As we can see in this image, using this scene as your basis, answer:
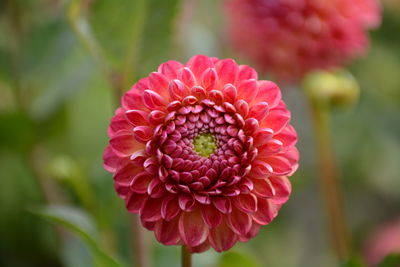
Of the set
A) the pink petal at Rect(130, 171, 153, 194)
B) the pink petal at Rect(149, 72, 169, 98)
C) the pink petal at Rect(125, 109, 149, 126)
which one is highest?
the pink petal at Rect(149, 72, 169, 98)

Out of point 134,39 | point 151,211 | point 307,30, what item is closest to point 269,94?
point 151,211

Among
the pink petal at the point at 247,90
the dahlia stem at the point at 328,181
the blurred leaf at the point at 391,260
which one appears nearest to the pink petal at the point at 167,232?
the pink petal at the point at 247,90

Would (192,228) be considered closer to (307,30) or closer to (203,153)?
(203,153)

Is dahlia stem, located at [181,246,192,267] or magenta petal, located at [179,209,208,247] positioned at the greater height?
magenta petal, located at [179,209,208,247]

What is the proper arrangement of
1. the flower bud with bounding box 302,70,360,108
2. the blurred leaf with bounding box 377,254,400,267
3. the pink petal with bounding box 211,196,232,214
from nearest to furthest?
1. the pink petal with bounding box 211,196,232,214
2. the blurred leaf with bounding box 377,254,400,267
3. the flower bud with bounding box 302,70,360,108

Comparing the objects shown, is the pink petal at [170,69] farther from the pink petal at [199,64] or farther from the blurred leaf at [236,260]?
the blurred leaf at [236,260]

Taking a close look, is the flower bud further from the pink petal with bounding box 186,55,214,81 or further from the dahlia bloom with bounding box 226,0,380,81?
the pink petal with bounding box 186,55,214,81

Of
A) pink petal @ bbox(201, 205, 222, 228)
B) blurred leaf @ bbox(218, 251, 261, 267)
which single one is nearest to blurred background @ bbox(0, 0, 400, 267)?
blurred leaf @ bbox(218, 251, 261, 267)

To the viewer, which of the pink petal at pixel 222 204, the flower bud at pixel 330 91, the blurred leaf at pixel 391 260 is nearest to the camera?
the pink petal at pixel 222 204
